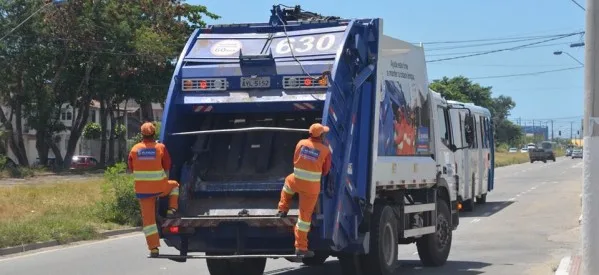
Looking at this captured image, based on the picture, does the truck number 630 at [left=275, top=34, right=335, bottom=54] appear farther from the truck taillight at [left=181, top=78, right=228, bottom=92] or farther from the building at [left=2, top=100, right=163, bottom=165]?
the building at [left=2, top=100, right=163, bottom=165]

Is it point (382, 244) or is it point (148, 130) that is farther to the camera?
point (382, 244)

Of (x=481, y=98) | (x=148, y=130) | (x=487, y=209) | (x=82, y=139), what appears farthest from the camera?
(x=481, y=98)

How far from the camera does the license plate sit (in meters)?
9.28

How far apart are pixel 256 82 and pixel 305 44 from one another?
0.74 meters

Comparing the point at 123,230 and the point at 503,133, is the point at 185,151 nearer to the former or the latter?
the point at 123,230

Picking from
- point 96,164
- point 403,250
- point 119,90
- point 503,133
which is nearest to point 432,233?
point 403,250

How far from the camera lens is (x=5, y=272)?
1202 cm

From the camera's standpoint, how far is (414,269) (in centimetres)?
1192

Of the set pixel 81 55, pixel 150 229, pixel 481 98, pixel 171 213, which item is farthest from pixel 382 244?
pixel 481 98

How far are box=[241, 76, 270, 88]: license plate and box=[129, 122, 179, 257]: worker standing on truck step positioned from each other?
1165mm

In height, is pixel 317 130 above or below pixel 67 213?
above

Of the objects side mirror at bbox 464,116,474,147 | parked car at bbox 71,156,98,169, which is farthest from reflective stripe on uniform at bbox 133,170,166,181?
parked car at bbox 71,156,98,169

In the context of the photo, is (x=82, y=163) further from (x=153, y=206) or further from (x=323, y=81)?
(x=323, y=81)

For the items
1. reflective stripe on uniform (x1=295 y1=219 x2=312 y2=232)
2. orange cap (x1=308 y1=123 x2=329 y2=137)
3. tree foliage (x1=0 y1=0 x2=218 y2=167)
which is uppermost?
tree foliage (x1=0 y1=0 x2=218 y2=167)
